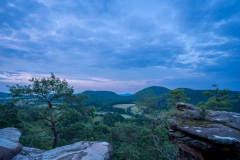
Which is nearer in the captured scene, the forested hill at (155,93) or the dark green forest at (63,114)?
the dark green forest at (63,114)

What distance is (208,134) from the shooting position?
6.00m

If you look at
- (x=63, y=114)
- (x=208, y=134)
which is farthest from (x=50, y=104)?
(x=208, y=134)

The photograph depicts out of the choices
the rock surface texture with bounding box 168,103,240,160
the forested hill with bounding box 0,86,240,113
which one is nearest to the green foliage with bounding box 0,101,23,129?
the forested hill with bounding box 0,86,240,113

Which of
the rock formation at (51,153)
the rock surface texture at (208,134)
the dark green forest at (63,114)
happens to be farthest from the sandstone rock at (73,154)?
the rock surface texture at (208,134)

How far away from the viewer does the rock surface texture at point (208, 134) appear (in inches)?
222

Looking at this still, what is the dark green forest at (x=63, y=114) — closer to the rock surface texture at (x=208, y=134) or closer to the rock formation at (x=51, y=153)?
the rock surface texture at (x=208, y=134)

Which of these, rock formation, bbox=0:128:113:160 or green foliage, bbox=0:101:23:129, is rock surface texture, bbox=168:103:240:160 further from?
green foliage, bbox=0:101:23:129

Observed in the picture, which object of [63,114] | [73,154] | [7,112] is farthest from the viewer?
[63,114]

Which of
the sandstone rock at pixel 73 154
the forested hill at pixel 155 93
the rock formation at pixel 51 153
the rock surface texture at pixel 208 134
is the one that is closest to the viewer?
the rock formation at pixel 51 153

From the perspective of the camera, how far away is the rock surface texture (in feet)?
18.5

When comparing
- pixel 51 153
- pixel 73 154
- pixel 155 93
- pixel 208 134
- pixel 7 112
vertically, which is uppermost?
pixel 155 93

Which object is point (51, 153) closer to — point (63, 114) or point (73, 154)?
point (73, 154)

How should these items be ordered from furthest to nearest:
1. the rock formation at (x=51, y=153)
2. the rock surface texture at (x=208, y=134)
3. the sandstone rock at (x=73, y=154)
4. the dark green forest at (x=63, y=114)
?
the dark green forest at (x=63, y=114) < the rock surface texture at (x=208, y=134) < the sandstone rock at (x=73, y=154) < the rock formation at (x=51, y=153)

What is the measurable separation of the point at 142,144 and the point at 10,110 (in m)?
13.9
